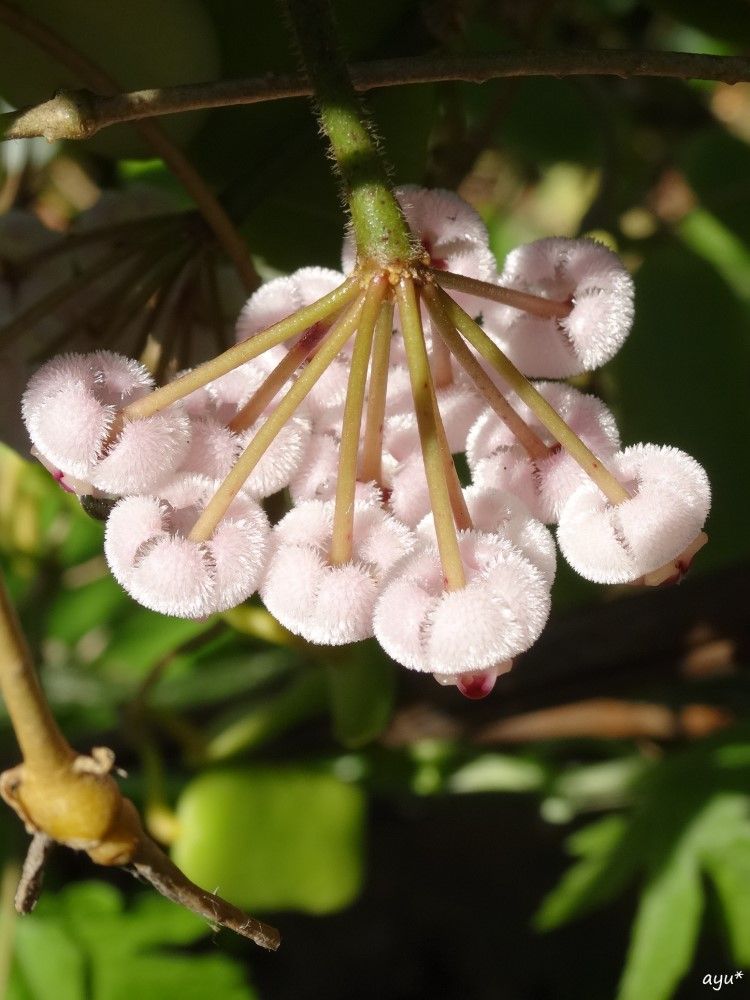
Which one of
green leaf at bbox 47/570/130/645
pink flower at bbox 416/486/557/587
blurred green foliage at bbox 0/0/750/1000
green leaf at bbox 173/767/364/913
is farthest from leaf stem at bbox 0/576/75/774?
green leaf at bbox 47/570/130/645

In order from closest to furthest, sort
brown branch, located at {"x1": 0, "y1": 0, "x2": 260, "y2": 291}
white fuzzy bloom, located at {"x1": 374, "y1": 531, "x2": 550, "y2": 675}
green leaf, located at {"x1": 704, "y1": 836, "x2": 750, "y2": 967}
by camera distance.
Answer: white fuzzy bloom, located at {"x1": 374, "y1": 531, "x2": 550, "y2": 675} < brown branch, located at {"x1": 0, "y1": 0, "x2": 260, "y2": 291} < green leaf, located at {"x1": 704, "y1": 836, "x2": 750, "y2": 967}

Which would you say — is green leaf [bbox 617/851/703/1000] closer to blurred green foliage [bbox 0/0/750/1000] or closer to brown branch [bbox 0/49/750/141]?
blurred green foliage [bbox 0/0/750/1000]

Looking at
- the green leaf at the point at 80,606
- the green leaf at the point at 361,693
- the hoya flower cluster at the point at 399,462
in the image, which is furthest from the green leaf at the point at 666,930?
the green leaf at the point at 80,606

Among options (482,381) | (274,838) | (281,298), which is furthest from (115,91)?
(274,838)

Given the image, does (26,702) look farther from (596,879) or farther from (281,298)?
(596,879)

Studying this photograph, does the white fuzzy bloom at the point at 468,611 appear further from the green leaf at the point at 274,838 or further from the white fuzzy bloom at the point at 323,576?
the green leaf at the point at 274,838

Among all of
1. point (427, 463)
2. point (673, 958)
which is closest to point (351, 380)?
point (427, 463)
